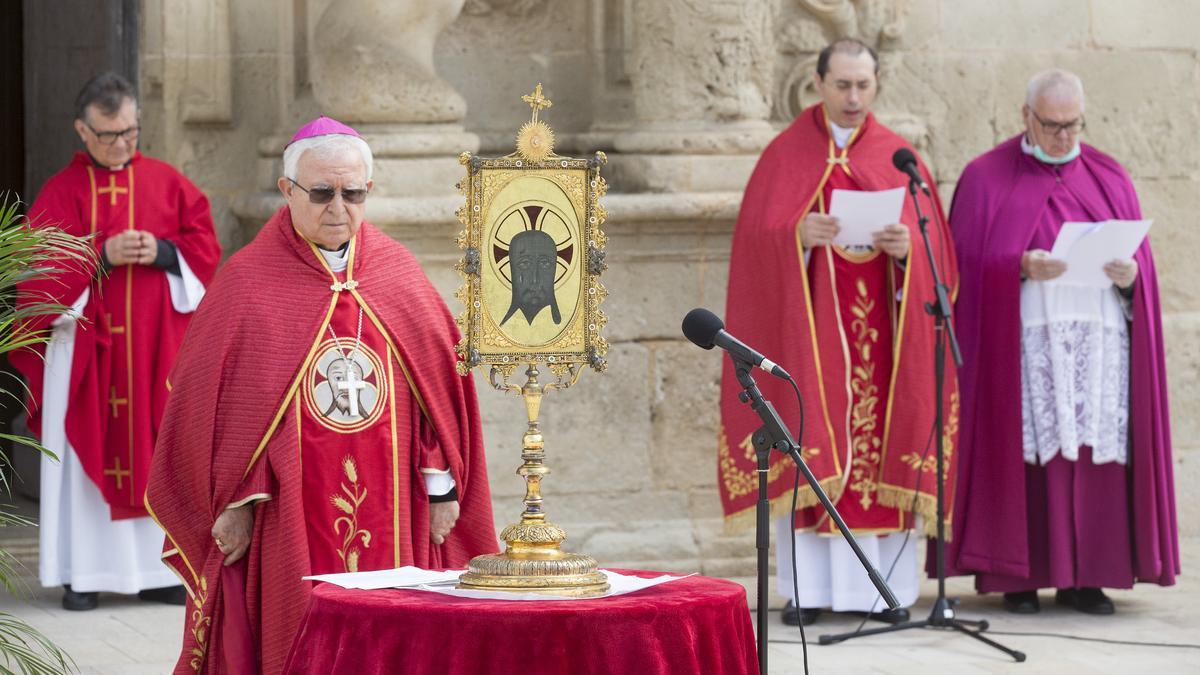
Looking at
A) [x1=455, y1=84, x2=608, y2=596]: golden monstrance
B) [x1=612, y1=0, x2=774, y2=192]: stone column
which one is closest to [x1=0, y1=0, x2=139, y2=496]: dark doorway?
[x1=612, y1=0, x2=774, y2=192]: stone column

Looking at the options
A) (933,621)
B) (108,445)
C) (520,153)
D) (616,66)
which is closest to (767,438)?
(520,153)

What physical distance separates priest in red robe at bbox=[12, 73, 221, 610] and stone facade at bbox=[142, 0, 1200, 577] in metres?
0.71

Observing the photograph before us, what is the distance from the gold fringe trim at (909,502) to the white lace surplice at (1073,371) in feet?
1.74

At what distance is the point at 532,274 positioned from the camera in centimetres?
421

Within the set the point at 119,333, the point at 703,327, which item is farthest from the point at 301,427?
the point at 119,333

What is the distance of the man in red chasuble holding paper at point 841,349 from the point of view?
758 cm

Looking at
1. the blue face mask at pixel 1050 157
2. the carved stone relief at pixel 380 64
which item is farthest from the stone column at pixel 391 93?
the blue face mask at pixel 1050 157

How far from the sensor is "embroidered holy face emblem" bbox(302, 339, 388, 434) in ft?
16.5

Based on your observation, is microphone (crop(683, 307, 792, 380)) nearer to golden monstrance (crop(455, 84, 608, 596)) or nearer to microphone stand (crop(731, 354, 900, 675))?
microphone stand (crop(731, 354, 900, 675))

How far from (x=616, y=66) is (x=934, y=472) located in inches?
103

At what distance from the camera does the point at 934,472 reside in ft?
25.1

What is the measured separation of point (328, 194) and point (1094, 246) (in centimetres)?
371

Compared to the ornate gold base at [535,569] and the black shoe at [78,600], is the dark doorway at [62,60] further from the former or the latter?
the ornate gold base at [535,569]

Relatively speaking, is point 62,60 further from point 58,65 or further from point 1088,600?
point 1088,600
